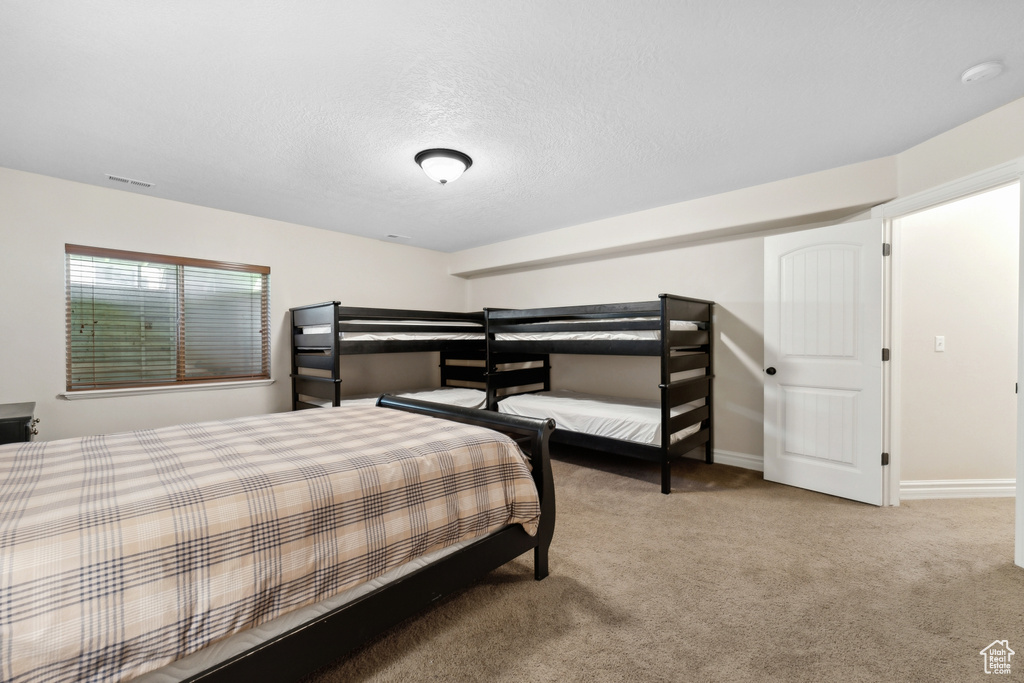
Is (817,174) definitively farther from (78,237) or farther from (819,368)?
(78,237)

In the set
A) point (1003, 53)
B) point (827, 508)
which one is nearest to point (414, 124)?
point (1003, 53)

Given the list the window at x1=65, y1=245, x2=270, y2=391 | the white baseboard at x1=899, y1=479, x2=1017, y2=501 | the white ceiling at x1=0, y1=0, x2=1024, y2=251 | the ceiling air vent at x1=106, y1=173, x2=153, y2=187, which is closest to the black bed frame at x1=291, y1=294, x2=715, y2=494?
the window at x1=65, y1=245, x2=270, y2=391

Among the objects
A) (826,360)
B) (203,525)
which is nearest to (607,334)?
(826,360)

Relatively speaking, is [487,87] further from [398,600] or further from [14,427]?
[14,427]

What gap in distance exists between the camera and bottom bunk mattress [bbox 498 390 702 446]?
10.7 ft

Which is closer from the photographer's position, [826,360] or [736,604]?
[736,604]

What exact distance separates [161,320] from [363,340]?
1.59 meters

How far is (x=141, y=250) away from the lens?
3463 mm

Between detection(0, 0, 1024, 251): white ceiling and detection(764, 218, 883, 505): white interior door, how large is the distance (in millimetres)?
619

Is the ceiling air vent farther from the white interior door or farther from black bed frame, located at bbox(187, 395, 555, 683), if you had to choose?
the white interior door

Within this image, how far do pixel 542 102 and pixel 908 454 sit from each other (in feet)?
11.1

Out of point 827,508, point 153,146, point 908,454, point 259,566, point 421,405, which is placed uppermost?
point 153,146

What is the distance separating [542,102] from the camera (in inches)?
84.9

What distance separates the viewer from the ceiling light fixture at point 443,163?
264cm
